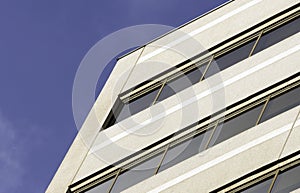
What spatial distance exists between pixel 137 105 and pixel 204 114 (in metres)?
3.33

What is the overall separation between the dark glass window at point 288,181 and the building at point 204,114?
3 cm

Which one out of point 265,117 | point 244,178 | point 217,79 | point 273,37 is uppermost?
point 273,37

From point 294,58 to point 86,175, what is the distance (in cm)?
643

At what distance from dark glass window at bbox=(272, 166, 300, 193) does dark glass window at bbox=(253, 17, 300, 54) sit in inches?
223

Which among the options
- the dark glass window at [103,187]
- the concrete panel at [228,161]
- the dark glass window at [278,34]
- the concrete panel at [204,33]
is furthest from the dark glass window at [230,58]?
the dark glass window at [103,187]

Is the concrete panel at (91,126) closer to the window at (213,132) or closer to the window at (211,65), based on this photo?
the window at (211,65)

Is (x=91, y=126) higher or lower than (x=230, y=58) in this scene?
lower

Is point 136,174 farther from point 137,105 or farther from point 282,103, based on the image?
point 282,103

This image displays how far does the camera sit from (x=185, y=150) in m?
22.2

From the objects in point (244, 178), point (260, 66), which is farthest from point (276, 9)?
point (244, 178)

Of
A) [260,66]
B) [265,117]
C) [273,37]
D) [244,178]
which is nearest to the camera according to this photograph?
[244,178]

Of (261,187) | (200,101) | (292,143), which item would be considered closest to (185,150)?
(200,101)

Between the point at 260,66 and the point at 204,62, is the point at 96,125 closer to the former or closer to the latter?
the point at 204,62

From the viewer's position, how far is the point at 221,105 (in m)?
22.7
